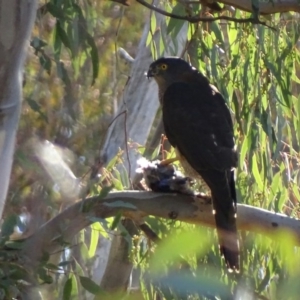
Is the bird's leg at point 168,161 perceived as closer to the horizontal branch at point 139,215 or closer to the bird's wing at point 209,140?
the bird's wing at point 209,140

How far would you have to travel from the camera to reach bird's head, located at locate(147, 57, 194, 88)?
10.3 ft

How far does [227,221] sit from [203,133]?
627 millimetres

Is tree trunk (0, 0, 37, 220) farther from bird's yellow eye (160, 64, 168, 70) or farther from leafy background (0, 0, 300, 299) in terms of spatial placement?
bird's yellow eye (160, 64, 168, 70)

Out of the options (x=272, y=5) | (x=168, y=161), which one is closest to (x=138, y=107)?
(x=168, y=161)

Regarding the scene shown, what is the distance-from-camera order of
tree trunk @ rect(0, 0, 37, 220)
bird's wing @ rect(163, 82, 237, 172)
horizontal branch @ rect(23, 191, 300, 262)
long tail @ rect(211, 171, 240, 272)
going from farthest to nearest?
1. bird's wing @ rect(163, 82, 237, 172)
2. long tail @ rect(211, 171, 240, 272)
3. horizontal branch @ rect(23, 191, 300, 262)
4. tree trunk @ rect(0, 0, 37, 220)

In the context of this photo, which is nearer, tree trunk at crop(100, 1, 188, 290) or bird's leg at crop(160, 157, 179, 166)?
bird's leg at crop(160, 157, 179, 166)

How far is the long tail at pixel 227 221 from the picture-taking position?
90.2 inches

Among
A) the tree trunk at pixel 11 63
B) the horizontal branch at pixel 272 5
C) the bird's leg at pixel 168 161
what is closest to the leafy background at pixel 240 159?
the bird's leg at pixel 168 161

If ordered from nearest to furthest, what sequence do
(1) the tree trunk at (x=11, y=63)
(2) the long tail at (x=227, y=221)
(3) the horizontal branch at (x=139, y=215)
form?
(1) the tree trunk at (x=11, y=63), (3) the horizontal branch at (x=139, y=215), (2) the long tail at (x=227, y=221)

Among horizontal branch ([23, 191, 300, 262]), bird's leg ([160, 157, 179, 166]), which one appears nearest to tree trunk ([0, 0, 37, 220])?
horizontal branch ([23, 191, 300, 262])

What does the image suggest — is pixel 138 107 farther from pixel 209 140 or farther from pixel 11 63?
pixel 11 63

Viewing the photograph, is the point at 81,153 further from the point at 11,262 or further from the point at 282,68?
the point at 11,262

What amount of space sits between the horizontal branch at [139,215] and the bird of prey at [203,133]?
0.06m

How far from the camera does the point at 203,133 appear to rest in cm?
285
